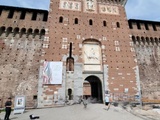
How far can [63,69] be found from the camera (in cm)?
1225

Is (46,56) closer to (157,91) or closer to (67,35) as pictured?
(67,35)

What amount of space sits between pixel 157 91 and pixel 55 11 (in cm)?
1462

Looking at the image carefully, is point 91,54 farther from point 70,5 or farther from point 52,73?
point 70,5

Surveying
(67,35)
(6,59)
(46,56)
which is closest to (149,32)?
(67,35)

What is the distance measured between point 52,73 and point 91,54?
4.42 m

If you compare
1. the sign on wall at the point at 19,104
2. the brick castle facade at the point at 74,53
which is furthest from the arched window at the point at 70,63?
the sign on wall at the point at 19,104

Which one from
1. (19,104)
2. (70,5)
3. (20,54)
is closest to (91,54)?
(70,5)

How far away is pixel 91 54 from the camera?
13.6 metres

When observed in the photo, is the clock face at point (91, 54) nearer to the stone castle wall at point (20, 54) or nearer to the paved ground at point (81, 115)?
the stone castle wall at point (20, 54)

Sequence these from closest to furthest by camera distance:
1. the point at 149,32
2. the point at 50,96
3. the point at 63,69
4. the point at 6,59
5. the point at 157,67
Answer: the point at 50,96, the point at 63,69, the point at 6,59, the point at 157,67, the point at 149,32

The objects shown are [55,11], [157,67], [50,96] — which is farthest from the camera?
[157,67]

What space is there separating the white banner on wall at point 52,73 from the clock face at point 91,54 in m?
2.82

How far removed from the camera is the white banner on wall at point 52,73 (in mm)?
11711

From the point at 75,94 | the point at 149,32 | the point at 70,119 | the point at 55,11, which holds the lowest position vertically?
the point at 70,119
